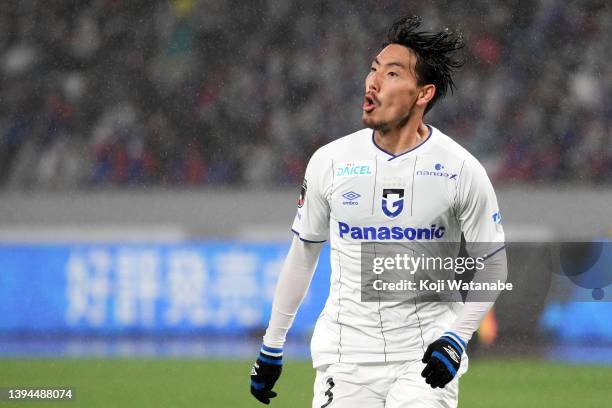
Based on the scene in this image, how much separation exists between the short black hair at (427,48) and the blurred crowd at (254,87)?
10.3 meters

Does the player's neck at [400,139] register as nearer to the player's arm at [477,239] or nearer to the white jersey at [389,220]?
the white jersey at [389,220]

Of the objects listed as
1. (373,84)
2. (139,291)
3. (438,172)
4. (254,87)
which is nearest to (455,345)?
(438,172)

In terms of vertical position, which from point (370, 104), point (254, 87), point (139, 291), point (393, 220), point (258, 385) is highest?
point (254, 87)

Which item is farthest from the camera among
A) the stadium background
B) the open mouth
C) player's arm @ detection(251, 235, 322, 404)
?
the stadium background

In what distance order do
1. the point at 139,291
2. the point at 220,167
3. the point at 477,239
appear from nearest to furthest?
1. the point at 477,239
2. the point at 139,291
3. the point at 220,167

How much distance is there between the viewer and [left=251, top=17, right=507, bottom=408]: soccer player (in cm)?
385

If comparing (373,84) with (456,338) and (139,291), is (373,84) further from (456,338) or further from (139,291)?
(139,291)

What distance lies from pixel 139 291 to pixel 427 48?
356 inches

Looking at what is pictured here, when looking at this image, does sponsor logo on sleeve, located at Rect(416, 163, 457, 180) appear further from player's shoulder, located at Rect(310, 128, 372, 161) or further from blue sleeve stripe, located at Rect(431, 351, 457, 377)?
blue sleeve stripe, located at Rect(431, 351, 457, 377)

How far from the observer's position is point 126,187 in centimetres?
1416

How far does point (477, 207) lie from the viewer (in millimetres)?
3863

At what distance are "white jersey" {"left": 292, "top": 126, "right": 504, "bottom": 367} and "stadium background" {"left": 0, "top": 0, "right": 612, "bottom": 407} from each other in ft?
17.4

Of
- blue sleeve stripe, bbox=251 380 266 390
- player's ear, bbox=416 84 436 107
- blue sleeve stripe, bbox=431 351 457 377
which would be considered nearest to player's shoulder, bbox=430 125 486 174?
player's ear, bbox=416 84 436 107

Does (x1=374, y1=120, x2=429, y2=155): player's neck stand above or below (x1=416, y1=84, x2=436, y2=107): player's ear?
below
